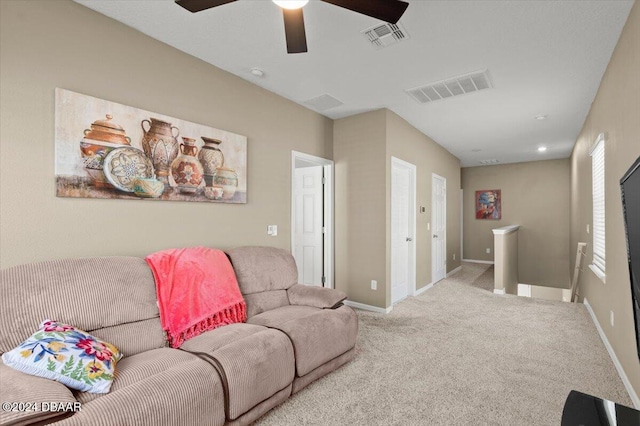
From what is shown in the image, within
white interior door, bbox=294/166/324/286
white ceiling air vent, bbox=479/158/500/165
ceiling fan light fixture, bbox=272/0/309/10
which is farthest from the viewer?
white ceiling air vent, bbox=479/158/500/165

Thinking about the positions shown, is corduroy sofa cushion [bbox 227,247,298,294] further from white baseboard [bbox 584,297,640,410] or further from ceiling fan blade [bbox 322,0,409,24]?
white baseboard [bbox 584,297,640,410]

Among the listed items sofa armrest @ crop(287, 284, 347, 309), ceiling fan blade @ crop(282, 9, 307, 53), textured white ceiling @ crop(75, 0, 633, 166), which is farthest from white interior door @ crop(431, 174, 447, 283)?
ceiling fan blade @ crop(282, 9, 307, 53)

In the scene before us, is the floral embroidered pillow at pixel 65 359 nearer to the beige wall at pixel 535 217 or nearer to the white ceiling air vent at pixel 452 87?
the white ceiling air vent at pixel 452 87

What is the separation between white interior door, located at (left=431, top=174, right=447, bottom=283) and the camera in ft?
19.5

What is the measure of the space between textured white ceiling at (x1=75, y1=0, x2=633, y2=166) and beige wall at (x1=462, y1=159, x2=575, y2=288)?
3843mm

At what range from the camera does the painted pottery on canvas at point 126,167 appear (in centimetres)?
234

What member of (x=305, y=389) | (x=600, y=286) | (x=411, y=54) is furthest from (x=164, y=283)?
(x=600, y=286)

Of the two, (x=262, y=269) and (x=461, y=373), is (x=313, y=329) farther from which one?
(x=461, y=373)

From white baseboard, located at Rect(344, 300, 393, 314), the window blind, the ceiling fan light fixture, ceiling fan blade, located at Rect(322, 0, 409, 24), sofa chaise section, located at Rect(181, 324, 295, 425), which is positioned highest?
ceiling fan blade, located at Rect(322, 0, 409, 24)

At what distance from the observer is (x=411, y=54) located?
9.15 feet

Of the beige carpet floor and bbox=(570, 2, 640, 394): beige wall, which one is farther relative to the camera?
bbox=(570, 2, 640, 394): beige wall

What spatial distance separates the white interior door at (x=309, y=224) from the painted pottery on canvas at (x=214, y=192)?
180 centimetres

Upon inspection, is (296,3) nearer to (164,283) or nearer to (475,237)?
(164,283)

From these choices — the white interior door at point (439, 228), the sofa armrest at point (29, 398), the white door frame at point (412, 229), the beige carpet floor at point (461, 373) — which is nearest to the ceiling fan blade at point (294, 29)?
the sofa armrest at point (29, 398)
